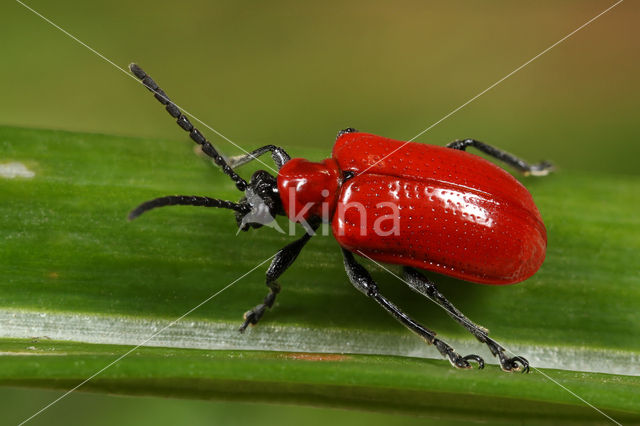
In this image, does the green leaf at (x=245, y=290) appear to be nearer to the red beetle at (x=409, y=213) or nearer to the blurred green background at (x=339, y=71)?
the red beetle at (x=409, y=213)

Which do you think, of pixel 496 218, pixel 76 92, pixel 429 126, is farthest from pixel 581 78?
pixel 76 92

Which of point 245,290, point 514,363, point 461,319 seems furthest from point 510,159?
point 245,290

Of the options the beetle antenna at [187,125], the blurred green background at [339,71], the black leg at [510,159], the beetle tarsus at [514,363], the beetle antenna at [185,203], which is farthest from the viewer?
the blurred green background at [339,71]

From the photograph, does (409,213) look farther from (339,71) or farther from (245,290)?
(339,71)

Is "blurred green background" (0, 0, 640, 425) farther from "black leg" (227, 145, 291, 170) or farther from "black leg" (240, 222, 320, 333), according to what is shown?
"black leg" (240, 222, 320, 333)

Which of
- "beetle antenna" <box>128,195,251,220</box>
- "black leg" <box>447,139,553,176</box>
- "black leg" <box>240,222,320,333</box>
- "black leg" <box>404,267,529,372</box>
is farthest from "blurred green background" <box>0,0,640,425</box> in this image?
"black leg" <box>404,267,529,372</box>

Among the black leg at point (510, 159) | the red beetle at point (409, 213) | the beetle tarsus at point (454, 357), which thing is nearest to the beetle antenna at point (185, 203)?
the red beetle at point (409, 213)

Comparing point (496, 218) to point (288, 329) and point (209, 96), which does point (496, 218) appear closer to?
point (288, 329)
